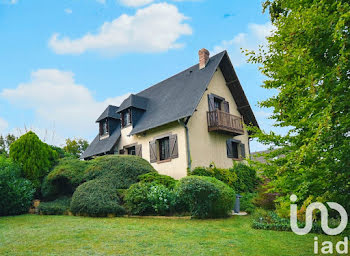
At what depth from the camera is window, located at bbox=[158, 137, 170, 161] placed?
1620 cm

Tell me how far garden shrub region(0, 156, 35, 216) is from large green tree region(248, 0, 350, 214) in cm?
1038

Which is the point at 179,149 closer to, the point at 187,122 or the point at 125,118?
the point at 187,122

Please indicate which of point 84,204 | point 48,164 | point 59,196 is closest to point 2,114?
point 48,164

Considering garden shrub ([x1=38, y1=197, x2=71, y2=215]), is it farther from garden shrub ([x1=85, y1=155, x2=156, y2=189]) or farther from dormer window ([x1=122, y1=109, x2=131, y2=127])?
dormer window ([x1=122, y1=109, x2=131, y2=127])

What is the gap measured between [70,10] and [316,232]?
11.5m

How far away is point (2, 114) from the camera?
64.4 feet

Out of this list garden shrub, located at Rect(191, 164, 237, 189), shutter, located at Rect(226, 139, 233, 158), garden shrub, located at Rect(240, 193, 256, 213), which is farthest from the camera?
shutter, located at Rect(226, 139, 233, 158)

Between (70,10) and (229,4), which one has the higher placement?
(70,10)

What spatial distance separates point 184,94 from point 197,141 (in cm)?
306

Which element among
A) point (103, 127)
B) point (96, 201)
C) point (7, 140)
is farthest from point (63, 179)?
point (7, 140)

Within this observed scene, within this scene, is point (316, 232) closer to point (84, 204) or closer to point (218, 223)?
point (218, 223)

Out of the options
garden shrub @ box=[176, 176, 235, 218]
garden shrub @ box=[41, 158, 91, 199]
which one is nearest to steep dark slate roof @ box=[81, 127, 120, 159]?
garden shrub @ box=[41, 158, 91, 199]

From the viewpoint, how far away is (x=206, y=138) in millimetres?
16016

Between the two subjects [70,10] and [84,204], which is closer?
[84,204]
